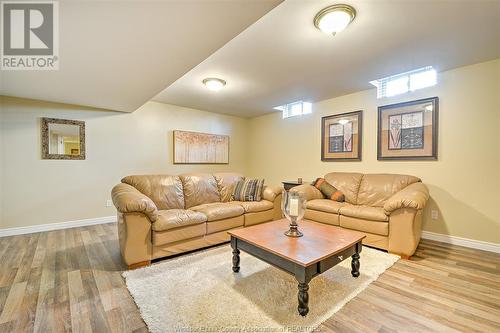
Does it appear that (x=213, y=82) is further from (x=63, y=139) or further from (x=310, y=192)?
(x=63, y=139)

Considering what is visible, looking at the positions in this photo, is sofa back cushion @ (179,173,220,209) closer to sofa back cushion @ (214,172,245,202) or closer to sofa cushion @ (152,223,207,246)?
sofa back cushion @ (214,172,245,202)

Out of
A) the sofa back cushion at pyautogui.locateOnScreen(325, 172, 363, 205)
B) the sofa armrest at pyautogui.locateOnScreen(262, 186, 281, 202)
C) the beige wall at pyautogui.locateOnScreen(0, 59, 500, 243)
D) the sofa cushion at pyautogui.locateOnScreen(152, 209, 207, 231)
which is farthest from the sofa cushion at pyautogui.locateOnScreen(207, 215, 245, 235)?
the beige wall at pyautogui.locateOnScreen(0, 59, 500, 243)

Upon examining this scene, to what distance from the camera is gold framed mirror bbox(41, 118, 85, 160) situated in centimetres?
346

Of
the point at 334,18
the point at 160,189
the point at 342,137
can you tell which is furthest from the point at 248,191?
the point at 334,18

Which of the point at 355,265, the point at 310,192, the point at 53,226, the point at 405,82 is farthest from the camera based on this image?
the point at 310,192

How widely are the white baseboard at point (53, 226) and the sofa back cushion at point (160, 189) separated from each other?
1.41m

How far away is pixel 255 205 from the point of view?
3268 mm

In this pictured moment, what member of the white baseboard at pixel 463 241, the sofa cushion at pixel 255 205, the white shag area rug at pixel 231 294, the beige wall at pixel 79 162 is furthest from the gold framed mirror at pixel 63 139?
the white baseboard at pixel 463 241

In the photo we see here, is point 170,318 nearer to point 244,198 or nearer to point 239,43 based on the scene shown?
point 244,198

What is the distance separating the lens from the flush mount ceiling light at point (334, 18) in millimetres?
1802

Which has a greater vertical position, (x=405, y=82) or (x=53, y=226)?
(x=405, y=82)

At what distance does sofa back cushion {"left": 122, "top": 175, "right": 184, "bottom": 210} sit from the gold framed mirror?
135 centimetres

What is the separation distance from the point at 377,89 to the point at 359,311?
3.41m

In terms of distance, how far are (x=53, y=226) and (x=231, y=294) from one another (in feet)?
11.4
